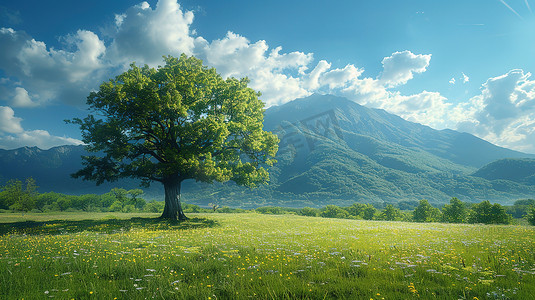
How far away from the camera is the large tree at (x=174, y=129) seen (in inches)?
859

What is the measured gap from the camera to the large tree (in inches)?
859

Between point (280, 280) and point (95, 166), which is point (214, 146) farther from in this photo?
point (280, 280)

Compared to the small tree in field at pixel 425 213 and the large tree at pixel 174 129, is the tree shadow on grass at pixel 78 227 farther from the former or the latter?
the small tree in field at pixel 425 213

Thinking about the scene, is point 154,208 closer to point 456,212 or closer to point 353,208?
point 353,208

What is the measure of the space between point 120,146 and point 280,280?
958 inches

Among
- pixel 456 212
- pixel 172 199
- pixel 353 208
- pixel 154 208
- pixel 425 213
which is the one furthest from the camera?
pixel 353 208

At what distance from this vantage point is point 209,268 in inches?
258

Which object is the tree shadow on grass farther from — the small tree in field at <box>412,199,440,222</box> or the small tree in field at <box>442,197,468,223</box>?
the small tree in field at <box>412,199,440,222</box>

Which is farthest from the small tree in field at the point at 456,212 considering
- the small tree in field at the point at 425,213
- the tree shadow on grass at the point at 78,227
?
the tree shadow on grass at the point at 78,227

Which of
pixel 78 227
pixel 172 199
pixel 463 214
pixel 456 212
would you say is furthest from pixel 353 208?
pixel 78 227

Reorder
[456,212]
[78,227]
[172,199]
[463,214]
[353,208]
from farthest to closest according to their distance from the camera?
1. [353,208]
2. [456,212]
3. [463,214]
4. [172,199]
5. [78,227]

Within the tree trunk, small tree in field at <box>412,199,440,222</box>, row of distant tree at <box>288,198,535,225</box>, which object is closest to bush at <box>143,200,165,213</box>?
the tree trunk

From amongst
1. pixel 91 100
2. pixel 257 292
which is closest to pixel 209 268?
pixel 257 292

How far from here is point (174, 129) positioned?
2275cm
